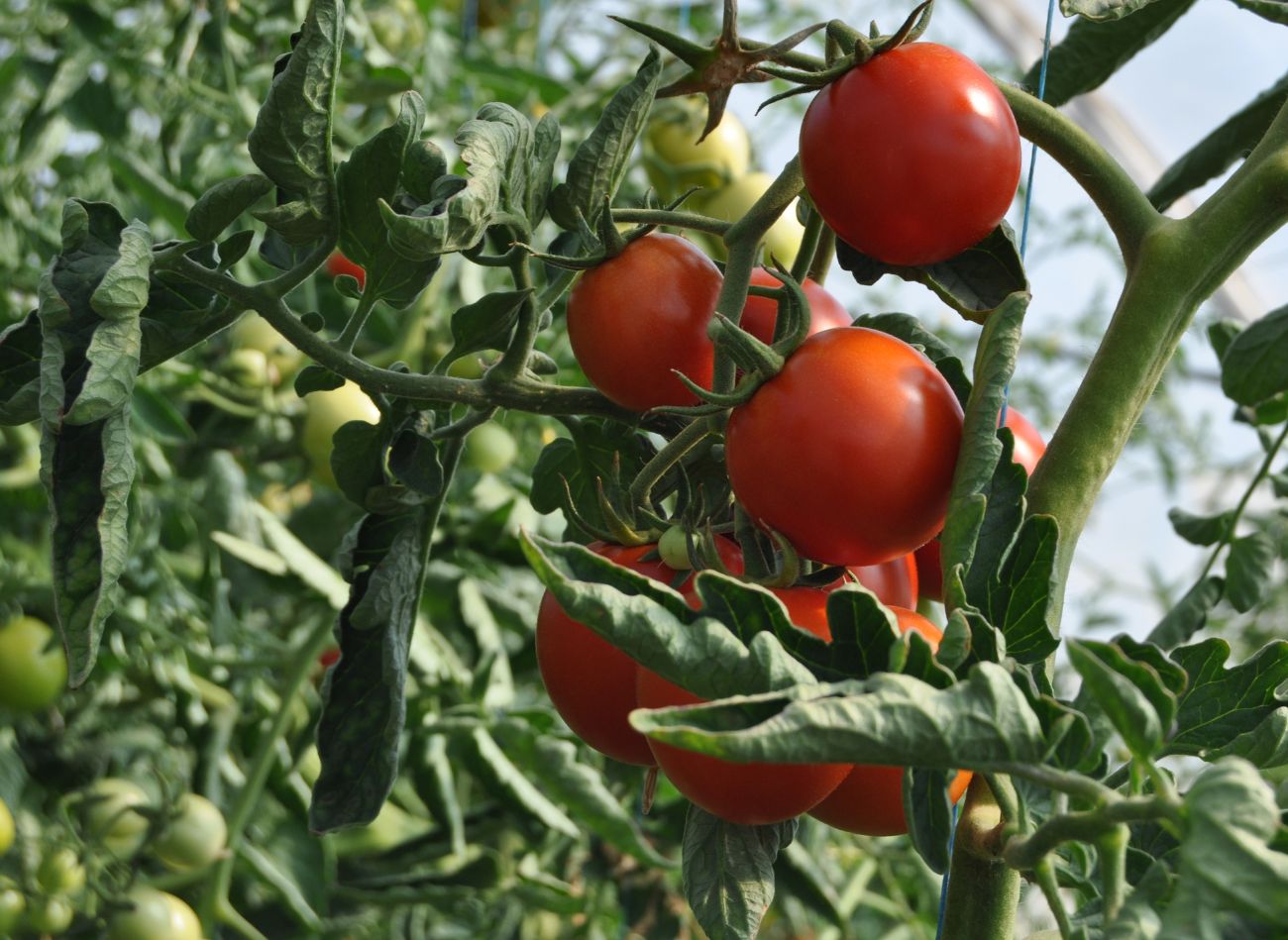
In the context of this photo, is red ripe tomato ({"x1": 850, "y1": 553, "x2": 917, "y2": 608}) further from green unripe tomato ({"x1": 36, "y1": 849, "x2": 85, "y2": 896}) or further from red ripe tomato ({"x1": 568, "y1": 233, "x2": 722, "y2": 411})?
green unripe tomato ({"x1": 36, "y1": 849, "x2": 85, "y2": 896})

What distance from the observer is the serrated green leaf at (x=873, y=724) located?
0.30m

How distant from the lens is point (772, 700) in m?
0.32

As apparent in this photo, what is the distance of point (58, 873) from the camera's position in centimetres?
104

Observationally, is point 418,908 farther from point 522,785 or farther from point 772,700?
point 772,700

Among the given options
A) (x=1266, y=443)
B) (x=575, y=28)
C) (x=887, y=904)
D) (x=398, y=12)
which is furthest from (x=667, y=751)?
(x=575, y=28)

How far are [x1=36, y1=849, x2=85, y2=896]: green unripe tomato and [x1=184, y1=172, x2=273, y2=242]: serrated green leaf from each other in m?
0.70

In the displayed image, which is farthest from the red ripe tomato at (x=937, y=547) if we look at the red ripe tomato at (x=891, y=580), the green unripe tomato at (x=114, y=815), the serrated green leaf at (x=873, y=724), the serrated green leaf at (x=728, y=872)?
the green unripe tomato at (x=114, y=815)

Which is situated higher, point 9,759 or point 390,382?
point 390,382

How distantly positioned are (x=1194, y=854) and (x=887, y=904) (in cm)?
115

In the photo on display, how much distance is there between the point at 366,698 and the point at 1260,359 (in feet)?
1.31

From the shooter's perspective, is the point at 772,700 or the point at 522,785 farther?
the point at 522,785

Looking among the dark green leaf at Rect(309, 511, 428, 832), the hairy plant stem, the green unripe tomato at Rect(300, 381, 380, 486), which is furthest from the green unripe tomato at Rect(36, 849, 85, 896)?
the hairy plant stem

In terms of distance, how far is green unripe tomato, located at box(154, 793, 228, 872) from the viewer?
3.45 feet

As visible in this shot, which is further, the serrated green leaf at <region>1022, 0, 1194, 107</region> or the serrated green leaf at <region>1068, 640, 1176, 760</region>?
the serrated green leaf at <region>1022, 0, 1194, 107</region>
